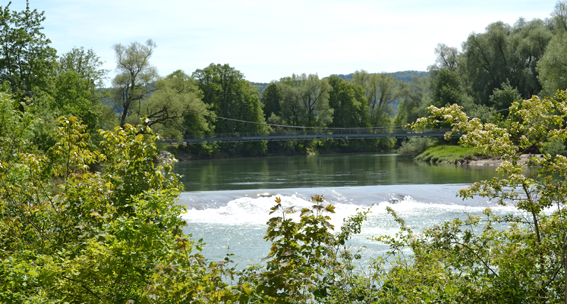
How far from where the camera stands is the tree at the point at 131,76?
29.8 meters

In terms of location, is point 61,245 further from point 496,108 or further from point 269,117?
point 269,117

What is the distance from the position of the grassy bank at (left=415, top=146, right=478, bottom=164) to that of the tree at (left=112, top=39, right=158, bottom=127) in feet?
61.3

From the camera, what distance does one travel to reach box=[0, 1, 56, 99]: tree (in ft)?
61.6

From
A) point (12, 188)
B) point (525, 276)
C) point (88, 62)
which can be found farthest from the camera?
point (88, 62)

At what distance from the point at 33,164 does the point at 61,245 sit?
3.16 feet

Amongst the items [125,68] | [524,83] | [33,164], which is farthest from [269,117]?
[33,164]

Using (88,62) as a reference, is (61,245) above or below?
below

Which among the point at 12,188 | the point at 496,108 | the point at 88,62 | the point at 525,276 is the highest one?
the point at 88,62

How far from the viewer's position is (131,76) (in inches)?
1203

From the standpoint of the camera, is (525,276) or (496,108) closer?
(525,276)

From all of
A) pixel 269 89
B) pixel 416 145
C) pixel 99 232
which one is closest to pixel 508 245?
pixel 99 232

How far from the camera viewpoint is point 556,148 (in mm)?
21672

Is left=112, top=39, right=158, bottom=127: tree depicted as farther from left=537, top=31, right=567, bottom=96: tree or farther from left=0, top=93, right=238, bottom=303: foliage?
left=0, top=93, right=238, bottom=303: foliage

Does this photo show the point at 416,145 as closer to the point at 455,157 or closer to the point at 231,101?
the point at 455,157
